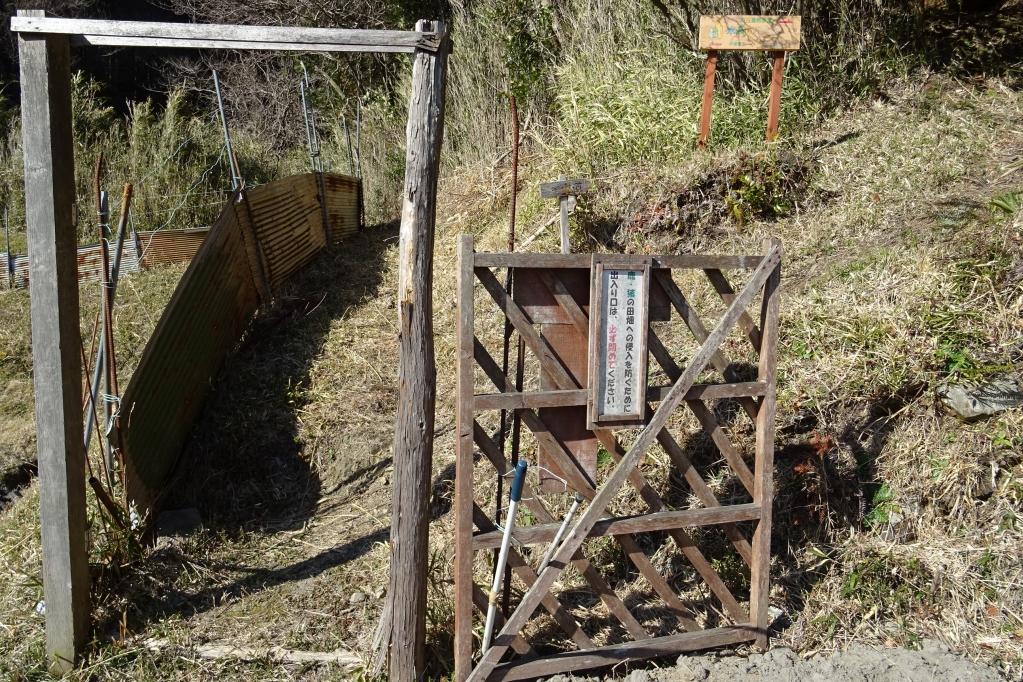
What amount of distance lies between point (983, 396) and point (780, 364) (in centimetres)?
106

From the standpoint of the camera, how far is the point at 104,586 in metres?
4.12

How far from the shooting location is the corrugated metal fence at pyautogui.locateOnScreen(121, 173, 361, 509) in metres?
4.67

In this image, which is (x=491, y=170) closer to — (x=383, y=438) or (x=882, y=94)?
(x=882, y=94)

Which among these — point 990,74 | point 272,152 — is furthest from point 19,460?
point 272,152

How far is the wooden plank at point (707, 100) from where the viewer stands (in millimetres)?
7125

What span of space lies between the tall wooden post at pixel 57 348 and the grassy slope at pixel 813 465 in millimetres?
337

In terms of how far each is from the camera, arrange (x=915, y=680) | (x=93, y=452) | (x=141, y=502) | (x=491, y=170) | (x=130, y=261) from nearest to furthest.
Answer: (x=915, y=680), (x=141, y=502), (x=93, y=452), (x=130, y=261), (x=491, y=170)

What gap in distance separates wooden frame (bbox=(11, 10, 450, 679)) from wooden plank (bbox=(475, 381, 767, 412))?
29 centimetres

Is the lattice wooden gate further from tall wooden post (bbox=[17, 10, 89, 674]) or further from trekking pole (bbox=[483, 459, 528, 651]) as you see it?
tall wooden post (bbox=[17, 10, 89, 674])

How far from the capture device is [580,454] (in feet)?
11.8

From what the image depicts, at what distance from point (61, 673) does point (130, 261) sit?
19.4 feet

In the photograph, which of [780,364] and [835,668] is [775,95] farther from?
[835,668]

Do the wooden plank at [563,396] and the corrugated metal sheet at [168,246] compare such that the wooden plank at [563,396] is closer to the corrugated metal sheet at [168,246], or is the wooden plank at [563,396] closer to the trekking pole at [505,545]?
the trekking pole at [505,545]

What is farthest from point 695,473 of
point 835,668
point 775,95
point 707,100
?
point 775,95
